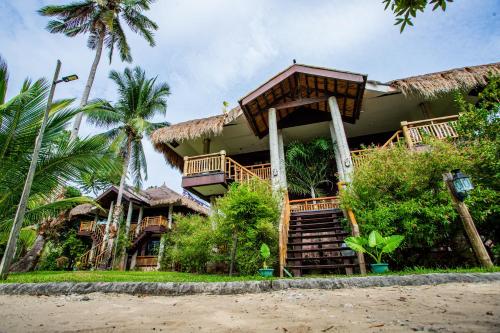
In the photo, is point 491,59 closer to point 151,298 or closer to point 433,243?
point 433,243

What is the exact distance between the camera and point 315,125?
10.3 m

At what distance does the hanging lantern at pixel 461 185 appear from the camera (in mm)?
4098

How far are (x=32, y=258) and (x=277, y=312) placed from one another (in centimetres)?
1063

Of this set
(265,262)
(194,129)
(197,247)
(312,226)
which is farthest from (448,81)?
(197,247)

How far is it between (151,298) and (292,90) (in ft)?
27.1

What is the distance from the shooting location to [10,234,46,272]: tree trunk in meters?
8.80

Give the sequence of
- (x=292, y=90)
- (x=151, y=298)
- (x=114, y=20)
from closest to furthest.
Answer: (x=151, y=298), (x=292, y=90), (x=114, y=20)

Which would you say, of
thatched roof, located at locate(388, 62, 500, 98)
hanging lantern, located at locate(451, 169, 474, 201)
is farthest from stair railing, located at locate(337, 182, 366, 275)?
thatched roof, located at locate(388, 62, 500, 98)

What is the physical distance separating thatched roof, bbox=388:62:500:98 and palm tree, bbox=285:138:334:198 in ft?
10.4

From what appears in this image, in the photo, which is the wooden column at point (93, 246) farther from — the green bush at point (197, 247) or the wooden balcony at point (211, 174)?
the wooden balcony at point (211, 174)

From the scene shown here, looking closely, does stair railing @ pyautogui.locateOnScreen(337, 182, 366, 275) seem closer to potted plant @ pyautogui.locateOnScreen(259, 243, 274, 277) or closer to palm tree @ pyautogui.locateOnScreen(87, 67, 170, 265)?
potted plant @ pyautogui.locateOnScreen(259, 243, 274, 277)

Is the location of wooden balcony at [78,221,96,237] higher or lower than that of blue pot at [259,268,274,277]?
higher

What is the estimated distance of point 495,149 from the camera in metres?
4.84

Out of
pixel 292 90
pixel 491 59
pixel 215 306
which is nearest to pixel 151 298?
pixel 215 306
